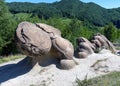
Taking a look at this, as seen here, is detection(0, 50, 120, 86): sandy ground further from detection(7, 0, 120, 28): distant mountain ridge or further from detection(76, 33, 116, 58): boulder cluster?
detection(7, 0, 120, 28): distant mountain ridge

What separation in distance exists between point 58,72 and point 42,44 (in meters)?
1.14

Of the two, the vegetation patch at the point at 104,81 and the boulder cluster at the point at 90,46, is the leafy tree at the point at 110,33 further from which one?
the vegetation patch at the point at 104,81

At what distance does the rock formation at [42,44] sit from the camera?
1109cm

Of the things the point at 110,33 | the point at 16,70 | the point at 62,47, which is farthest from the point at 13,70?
the point at 110,33

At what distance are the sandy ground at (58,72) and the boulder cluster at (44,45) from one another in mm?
300

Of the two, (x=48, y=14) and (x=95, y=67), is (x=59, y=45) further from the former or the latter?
(x=48, y=14)

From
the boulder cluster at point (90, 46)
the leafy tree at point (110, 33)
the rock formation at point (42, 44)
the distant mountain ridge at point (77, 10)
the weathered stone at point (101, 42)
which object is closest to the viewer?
the rock formation at point (42, 44)

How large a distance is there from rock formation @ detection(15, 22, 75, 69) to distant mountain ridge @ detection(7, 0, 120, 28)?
8373cm

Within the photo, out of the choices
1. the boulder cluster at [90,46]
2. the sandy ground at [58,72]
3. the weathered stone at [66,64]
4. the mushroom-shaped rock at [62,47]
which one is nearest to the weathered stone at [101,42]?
the boulder cluster at [90,46]

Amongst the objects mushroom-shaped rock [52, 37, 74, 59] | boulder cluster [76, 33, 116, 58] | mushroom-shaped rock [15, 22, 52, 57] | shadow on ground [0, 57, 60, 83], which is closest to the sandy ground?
shadow on ground [0, 57, 60, 83]

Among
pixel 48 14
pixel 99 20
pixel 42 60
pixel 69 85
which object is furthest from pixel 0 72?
pixel 99 20

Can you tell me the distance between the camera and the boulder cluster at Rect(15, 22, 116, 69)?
1111 centimetres

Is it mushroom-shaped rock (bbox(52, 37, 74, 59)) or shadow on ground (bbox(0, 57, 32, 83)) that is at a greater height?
mushroom-shaped rock (bbox(52, 37, 74, 59))

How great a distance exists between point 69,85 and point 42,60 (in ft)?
6.69
